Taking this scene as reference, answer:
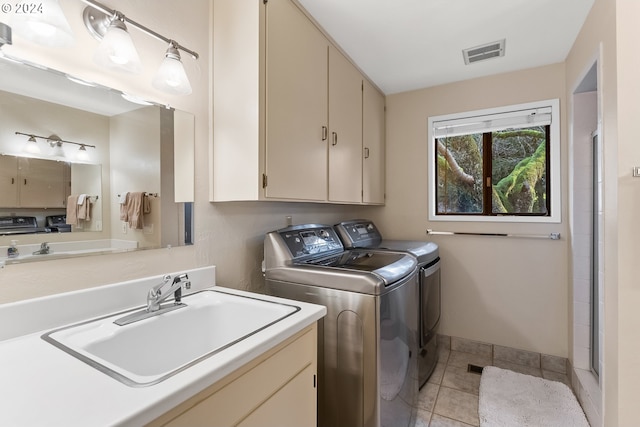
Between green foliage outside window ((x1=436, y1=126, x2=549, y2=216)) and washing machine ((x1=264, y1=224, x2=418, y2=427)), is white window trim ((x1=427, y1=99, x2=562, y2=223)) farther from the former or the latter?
washing machine ((x1=264, y1=224, x2=418, y2=427))

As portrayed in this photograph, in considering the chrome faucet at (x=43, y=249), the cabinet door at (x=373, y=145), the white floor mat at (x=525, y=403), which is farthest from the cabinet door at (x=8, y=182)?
the white floor mat at (x=525, y=403)

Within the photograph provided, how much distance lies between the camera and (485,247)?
8.19ft

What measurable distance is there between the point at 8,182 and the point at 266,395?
3.26 feet

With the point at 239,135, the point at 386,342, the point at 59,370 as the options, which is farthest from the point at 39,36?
the point at 386,342

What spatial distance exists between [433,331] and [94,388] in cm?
216

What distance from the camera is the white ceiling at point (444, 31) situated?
162 cm

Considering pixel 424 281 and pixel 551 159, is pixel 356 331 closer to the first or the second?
pixel 424 281

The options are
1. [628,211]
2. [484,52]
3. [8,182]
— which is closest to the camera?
Result: [8,182]

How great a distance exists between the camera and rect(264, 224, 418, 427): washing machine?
131 centimetres

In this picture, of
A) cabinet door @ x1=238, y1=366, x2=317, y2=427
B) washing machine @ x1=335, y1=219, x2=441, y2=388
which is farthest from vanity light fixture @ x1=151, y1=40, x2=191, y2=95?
washing machine @ x1=335, y1=219, x2=441, y2=388

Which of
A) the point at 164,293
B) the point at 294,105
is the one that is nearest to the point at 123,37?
the point at 294,105

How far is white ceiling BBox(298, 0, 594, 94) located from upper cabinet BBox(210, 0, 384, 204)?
21 centimetres

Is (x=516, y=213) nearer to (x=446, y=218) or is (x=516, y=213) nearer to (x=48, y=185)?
(x=446, y=218)

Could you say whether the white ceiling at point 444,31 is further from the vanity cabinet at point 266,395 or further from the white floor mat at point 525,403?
the white floor mat at point 525,403
